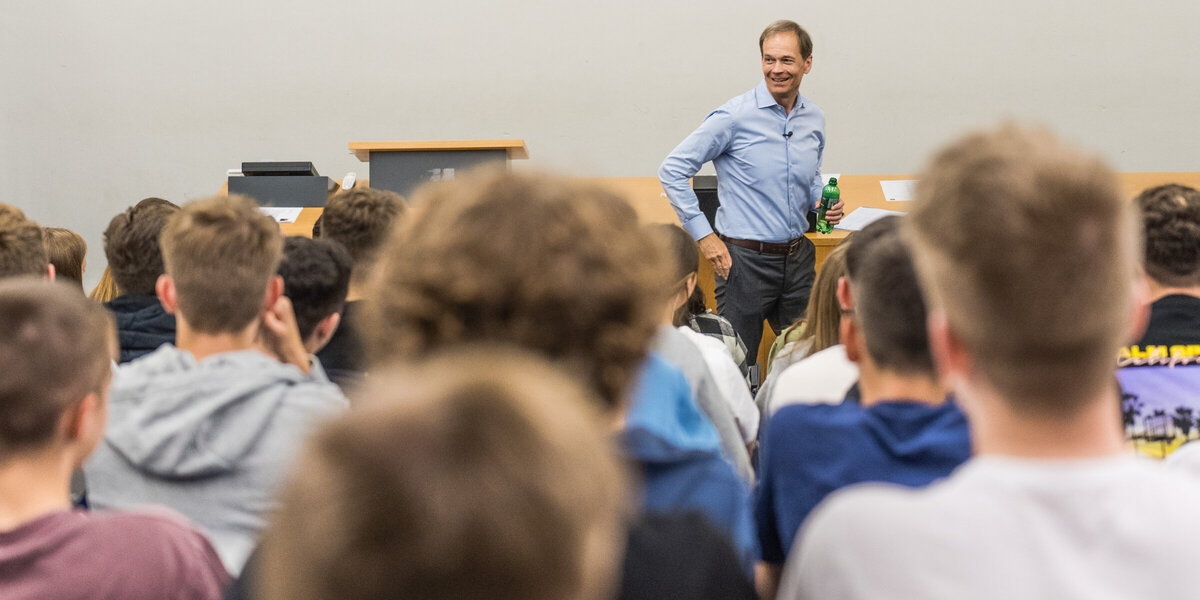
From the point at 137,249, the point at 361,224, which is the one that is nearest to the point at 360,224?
the point at 361,224

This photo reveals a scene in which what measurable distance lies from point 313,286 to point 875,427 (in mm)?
1227

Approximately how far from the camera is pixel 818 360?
5.81 ft

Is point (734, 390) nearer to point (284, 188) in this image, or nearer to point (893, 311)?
point (893, 311)

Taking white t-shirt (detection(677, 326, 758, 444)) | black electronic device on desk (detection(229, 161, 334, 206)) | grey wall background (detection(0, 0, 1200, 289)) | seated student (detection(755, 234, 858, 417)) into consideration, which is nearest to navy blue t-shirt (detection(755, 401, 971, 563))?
seated student (detection(755, 234, 858, 417))

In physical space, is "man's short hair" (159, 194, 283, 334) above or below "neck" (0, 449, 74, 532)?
above

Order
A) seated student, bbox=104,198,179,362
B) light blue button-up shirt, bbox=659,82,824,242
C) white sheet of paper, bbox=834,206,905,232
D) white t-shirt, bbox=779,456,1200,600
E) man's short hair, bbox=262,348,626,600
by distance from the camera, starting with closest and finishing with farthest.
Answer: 1. man's short hair, bbox=262,348,626,600
2. white t-shirt, bbox=779,456,1200,600
3. seated student, bbox=104,198,179,362
4. light blue button-up shirt, bbox=659,82,824,242
5. white sheet of paper, bbox=834,206,905,232

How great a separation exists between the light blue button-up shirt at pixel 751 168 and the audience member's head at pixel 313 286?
2.21 m

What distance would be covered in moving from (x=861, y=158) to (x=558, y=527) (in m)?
6.01

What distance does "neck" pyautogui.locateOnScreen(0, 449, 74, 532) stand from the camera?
41.4 inches

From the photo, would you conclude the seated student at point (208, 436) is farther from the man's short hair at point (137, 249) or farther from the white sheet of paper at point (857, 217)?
the white sheet of paper at point (857, 217)

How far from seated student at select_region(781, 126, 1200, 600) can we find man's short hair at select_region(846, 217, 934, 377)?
1.39 feet

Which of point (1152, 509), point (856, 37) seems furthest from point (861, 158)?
point (1152, 509)

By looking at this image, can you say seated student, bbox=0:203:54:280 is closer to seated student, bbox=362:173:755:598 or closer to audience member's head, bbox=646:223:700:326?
audience member's head, bbox=646:223:700:326

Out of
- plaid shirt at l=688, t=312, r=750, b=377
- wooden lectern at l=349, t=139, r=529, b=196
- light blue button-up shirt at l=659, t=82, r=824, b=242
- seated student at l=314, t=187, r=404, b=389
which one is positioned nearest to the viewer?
seated student at l=314, t=187, r=404, b=389
